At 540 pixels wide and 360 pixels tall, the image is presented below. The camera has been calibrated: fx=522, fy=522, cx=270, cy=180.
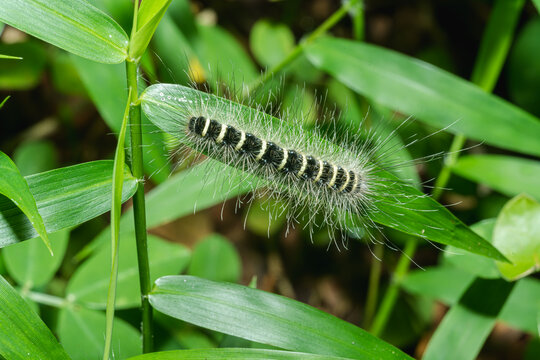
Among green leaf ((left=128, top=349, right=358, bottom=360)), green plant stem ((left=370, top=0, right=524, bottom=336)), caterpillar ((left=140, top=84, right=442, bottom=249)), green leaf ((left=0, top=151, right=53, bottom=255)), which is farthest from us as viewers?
green plant stem ((left=370, top=0, right=524, bottom=336))

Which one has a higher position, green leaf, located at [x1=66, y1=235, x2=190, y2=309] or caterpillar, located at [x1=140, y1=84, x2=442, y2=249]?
caterpillar, located at [x1=140, y1=84, x2=442, y2=249]

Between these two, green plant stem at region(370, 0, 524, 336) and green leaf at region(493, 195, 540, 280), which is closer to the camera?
green leaf at region(493, 195, 540, 280)

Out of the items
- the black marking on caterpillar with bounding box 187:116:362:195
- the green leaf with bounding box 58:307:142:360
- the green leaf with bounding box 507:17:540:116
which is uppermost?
the green leaf with bounding box 507:17:540:116

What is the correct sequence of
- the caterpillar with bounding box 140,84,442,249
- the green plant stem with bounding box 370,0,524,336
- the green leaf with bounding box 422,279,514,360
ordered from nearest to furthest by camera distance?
the caterpillar with bounding box 140,84,442,249 < the green leaf with bounding box 422,279,514,360 < the green plant stem with bounding box 370,0,524,336

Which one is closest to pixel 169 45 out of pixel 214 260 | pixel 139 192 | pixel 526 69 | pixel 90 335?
pixel 214 260

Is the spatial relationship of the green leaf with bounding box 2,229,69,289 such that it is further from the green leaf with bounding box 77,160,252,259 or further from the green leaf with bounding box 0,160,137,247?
the green leaf with bounding box 0,160,137,247

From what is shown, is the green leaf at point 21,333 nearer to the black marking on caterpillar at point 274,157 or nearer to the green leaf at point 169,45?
the black marking on caterpillar at point 274,157

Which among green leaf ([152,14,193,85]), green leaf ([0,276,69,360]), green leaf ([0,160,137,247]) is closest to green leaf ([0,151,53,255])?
green leaf ([0,160,137,247])
